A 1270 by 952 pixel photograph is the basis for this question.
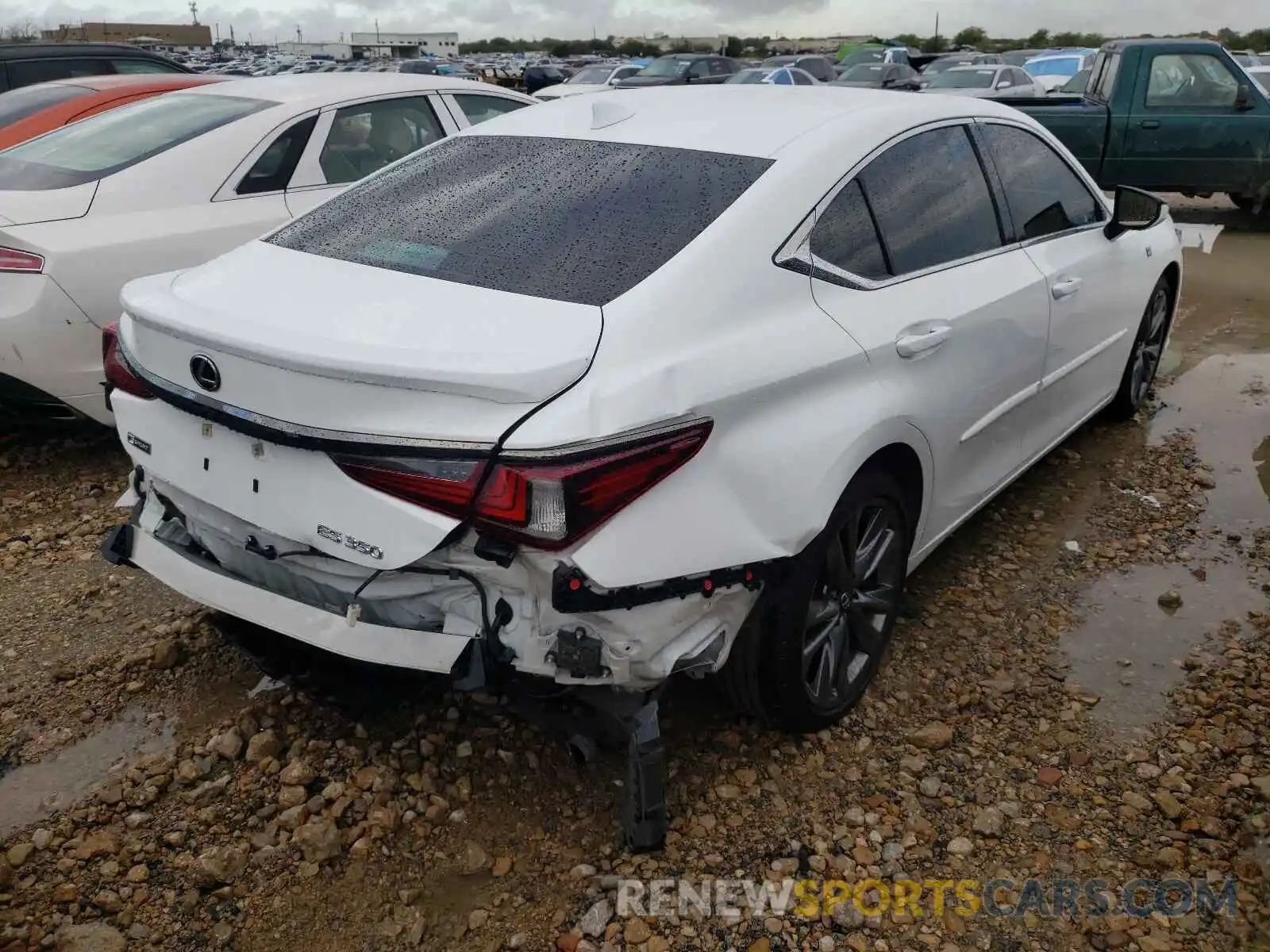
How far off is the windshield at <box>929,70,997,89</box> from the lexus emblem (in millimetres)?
15680

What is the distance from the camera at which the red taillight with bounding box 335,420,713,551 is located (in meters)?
1.96

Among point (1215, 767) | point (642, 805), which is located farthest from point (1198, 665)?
point (642, 805)

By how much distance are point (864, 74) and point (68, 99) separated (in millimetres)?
19324

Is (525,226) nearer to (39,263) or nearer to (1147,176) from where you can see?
(39,263)

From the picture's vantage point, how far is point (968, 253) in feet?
10.6

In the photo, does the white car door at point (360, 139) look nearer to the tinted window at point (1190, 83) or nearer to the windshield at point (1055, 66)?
the tinted window at point (1190, 83)

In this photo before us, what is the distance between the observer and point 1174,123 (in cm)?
955

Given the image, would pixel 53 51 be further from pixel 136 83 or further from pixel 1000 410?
pixel 1000 410

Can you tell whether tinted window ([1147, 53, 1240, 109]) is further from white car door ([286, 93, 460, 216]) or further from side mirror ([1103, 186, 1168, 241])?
white car door ([286, 93, 460, 216])

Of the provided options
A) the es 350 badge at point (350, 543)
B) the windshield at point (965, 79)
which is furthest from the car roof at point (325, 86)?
the windshield at point (965, 79)

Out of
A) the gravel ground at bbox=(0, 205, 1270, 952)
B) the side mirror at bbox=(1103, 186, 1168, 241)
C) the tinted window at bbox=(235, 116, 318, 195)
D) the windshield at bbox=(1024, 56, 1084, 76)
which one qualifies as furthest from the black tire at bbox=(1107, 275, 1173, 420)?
the windshield at bbox=(1024, 56, 1084, 76)

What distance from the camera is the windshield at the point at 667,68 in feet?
70.8

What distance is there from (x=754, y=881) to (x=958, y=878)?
486 mm

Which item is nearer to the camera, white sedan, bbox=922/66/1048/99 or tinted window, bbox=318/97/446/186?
tinted window, bbox=318/97/446/186
